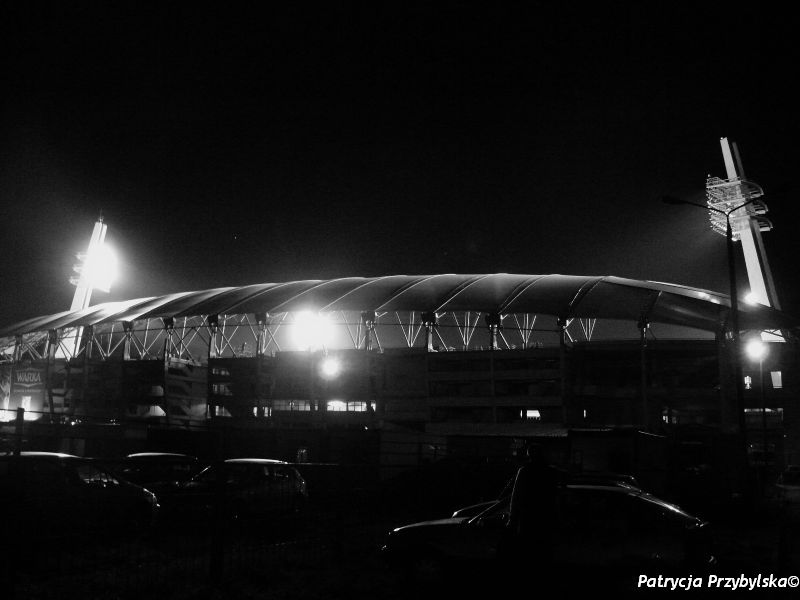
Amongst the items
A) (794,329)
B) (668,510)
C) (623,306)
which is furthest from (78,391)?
(668,510)

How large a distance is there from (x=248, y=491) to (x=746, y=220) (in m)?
73.8

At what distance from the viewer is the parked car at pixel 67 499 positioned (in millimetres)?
6676

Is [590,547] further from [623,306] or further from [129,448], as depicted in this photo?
[623,306]

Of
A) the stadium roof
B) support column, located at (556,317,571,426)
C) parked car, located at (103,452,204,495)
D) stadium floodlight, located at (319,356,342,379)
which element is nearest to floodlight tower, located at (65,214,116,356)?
the stadium roof

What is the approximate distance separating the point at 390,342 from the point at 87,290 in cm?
4304

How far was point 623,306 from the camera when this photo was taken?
3956 cm

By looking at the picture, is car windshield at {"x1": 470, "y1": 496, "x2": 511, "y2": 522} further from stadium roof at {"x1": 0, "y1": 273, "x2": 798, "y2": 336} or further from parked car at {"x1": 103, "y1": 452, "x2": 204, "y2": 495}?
stadium roof at {"x1": 0, "y1": 273, "x2": 798, "y2": 336}

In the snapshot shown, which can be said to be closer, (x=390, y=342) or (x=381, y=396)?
(x=381, y=396)

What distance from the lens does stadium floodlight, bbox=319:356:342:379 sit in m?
47.2

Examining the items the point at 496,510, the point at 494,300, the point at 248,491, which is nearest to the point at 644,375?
the point at 494,300

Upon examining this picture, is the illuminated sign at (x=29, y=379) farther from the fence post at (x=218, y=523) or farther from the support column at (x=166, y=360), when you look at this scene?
the fence post at (x=218, y=523)

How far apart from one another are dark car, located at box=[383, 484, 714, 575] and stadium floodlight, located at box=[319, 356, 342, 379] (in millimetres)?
38132

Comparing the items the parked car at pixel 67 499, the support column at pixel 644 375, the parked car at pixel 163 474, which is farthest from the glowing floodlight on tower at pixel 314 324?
the parked car at pixel 67 499

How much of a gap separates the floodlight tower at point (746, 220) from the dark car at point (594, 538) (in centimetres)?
6792
